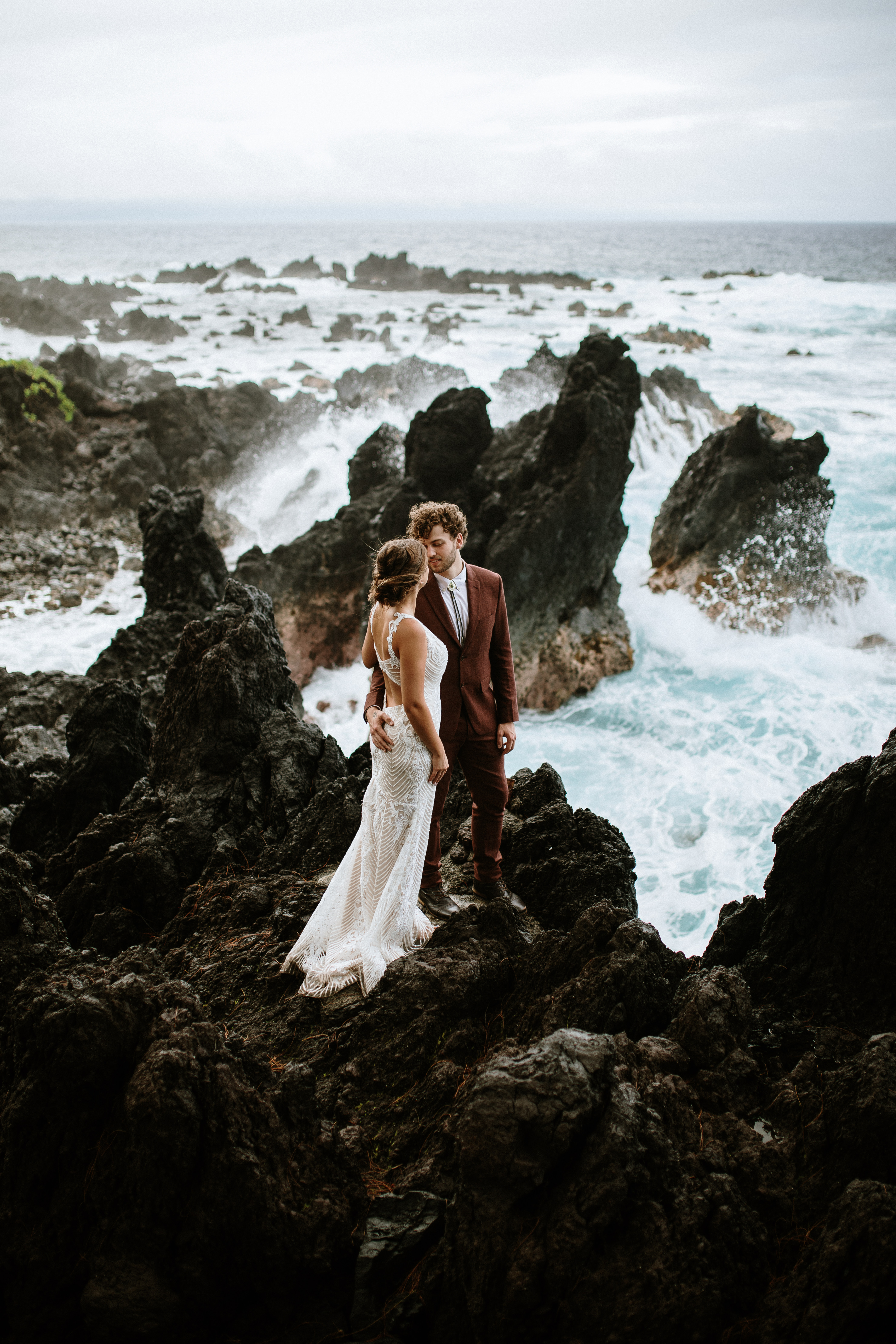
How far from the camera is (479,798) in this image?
4719 millimetres

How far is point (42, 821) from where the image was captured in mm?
6535

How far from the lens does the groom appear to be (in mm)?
4109

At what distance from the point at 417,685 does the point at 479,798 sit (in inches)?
47.9

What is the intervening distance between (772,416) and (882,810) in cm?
2305

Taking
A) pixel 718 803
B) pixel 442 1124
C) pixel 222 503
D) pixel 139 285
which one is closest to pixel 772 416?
pixel 222 503

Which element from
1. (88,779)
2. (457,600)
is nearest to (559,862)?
(457,600)

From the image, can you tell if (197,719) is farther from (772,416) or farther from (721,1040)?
(772,416)

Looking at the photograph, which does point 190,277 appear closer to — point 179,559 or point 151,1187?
point 179,559

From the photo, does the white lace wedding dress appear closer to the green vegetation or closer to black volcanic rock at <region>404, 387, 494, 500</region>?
black volcanic rock at <region>404, 387, 494, 500</region>

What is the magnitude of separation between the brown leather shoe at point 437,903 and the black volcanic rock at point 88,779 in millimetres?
3222

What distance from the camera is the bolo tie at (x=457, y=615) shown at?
4.23 meters

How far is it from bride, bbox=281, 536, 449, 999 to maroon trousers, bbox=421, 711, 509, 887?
0.73ft

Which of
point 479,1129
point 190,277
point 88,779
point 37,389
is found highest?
point 190,277

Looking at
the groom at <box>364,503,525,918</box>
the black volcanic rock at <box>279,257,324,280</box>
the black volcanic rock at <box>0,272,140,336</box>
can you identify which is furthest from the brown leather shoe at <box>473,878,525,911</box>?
the black volcanic rock at <box>279,257,324,280</box>
